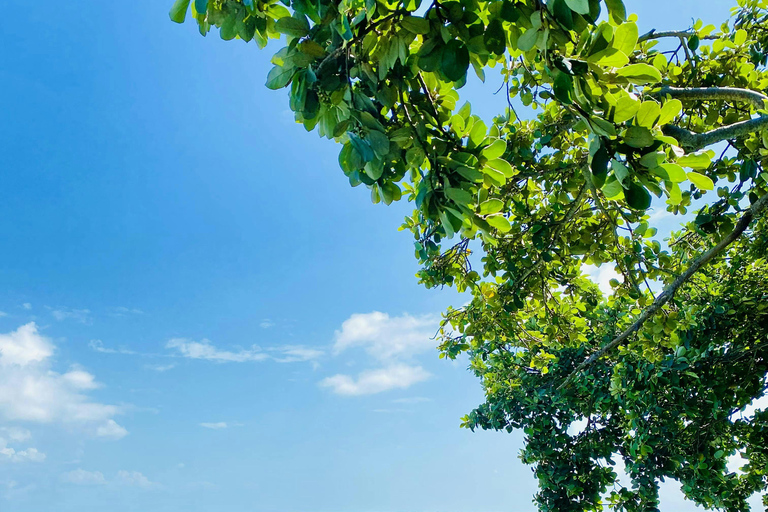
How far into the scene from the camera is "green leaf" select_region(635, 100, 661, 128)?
1.32 meters

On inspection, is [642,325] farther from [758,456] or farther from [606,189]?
[758,456]

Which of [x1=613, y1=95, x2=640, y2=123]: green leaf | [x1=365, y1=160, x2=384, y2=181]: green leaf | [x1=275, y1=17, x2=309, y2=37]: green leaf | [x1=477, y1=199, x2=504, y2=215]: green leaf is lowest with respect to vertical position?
[x1=613, y1=95, x2=640, y2=123]: green leaf

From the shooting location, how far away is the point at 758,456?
6.09 meters

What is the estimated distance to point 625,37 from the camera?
1312mm

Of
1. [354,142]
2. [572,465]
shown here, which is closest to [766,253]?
[572,465]

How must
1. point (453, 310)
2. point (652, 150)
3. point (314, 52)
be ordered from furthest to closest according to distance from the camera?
1. point (453, 310)
2. point (314, 52)
3. point (652, 150)

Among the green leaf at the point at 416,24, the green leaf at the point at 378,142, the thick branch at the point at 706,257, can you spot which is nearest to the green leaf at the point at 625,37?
the green leaf at the point at 416,24

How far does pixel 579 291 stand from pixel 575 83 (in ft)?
11.5

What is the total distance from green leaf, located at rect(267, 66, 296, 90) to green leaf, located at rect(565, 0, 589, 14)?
32.9 inches

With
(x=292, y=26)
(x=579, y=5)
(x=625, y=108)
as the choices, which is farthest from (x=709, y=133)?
(x=292, y=26)

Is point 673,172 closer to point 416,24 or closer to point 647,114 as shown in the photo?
point 647,114

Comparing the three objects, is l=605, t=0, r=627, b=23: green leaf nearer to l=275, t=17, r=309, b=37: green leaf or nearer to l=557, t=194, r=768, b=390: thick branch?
l=275, t=17, r=309, b=37: green leaf

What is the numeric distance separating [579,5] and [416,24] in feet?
1.74

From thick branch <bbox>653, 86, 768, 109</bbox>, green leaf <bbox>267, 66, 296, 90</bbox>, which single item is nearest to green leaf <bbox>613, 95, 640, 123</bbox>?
green leaf <bbox>267, 66, 296, 90</bbox>
